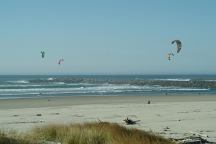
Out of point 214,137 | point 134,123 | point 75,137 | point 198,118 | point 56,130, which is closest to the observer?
point 75,137

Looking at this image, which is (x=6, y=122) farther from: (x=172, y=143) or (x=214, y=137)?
(x=172, y=143)

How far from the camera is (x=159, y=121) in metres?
19.3

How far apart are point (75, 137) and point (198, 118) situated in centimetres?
1099

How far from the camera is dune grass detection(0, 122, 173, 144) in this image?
985cm

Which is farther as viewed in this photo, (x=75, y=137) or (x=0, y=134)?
(x=75, y=137)

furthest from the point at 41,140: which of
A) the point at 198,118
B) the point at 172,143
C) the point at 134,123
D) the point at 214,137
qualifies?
the point at 198,118

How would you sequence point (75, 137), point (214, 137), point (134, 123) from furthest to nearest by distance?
point (134, 123) < point (214, 137) < point (75, 137)

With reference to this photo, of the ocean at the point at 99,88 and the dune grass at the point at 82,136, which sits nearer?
the dune grass at the point at 82,136

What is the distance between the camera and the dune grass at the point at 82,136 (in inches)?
388

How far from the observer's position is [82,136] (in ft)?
34.3

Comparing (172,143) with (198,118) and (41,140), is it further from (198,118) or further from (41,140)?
(198,118)

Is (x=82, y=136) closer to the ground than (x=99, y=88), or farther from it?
farther from it

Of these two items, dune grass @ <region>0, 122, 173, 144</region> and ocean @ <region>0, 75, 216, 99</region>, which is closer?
dune grass @ <region>0, 122, 173, 144</region>

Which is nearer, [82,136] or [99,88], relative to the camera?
[82,136]
